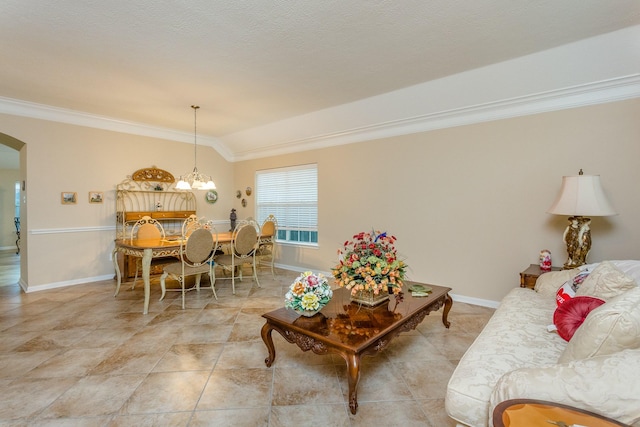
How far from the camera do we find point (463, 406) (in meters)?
1.35

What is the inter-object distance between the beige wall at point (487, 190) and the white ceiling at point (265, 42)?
35.6 inches

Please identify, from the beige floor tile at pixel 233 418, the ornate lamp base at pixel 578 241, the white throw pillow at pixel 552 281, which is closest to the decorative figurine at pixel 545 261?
the ornate lamp base at pixel 578 241

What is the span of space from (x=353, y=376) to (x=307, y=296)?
0.59m

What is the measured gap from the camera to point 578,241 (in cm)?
280

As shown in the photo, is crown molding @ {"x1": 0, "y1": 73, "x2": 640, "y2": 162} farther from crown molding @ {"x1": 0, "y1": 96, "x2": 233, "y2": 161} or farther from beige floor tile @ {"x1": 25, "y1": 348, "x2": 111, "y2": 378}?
beige floor tile @ {"x1": 25, "y1": 348, "x2": 111, "y2": 378}

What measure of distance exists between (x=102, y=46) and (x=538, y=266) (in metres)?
4.80

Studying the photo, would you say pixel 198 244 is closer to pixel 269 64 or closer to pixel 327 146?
pixel 269 64

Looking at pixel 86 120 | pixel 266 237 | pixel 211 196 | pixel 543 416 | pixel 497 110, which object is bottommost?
pixel 543 416

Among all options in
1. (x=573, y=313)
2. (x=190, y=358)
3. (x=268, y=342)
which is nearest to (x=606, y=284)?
(x=573, y=313)

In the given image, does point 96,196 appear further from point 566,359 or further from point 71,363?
point 566,359

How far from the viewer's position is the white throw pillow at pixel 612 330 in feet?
3.83

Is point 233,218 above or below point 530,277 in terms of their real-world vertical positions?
above

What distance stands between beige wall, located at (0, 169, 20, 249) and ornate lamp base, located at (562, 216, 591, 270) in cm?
1208

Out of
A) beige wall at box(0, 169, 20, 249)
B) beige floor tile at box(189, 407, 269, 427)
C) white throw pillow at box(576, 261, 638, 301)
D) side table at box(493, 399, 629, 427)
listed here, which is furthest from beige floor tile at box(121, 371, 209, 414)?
beige wall at box(0, 169, 20, 249)
